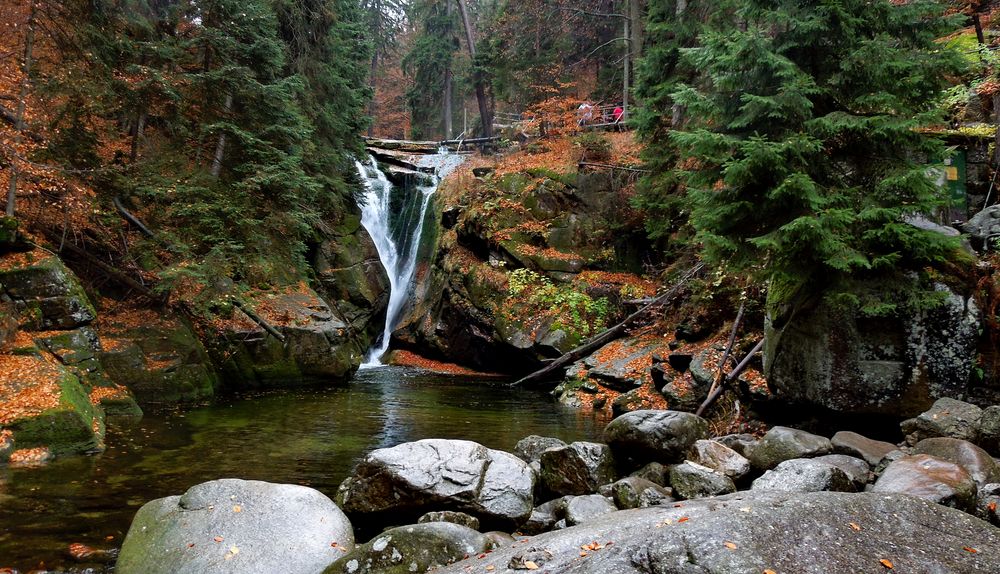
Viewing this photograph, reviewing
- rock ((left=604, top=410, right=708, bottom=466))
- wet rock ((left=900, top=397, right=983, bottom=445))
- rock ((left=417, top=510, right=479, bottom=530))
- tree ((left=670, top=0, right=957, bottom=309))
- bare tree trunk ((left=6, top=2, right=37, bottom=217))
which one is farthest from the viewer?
bare tree trunk ((left=6, top=2, right=37, bottom=217))

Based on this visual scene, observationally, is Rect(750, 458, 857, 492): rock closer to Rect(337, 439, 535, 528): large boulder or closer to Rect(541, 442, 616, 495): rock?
Rect(541, 442, 616, 495): rock

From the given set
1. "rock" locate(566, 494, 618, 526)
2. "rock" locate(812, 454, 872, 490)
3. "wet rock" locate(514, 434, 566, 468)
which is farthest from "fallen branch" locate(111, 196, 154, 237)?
"rock" locate(812, 454, 872, 490)

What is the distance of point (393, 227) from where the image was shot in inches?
928

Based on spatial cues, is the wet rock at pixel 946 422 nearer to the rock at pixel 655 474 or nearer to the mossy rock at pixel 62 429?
the rock at pixel 655 474

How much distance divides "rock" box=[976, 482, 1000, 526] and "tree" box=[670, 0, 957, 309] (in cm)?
263

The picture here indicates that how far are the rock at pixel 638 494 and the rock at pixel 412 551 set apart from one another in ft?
5.36

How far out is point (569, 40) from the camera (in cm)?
2709

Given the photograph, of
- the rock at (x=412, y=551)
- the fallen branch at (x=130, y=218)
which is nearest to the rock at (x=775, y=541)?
the rock at (x=412, y=551)

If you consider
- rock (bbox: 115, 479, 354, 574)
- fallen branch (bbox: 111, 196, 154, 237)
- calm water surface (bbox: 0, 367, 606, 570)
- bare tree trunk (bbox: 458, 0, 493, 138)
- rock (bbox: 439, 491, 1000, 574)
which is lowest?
calm water surface (bbox: 0, 367, 606, 570)

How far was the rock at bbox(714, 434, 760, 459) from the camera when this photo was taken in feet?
21.1

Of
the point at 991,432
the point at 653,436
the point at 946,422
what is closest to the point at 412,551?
the point at 653,436

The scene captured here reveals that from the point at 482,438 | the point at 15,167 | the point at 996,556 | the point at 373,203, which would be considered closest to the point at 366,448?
the point at 482,438

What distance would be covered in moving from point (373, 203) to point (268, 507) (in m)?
20.1

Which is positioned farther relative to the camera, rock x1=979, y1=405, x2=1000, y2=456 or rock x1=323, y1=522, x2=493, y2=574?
rock x1=979, y1=405, x2=1000, y2=456
